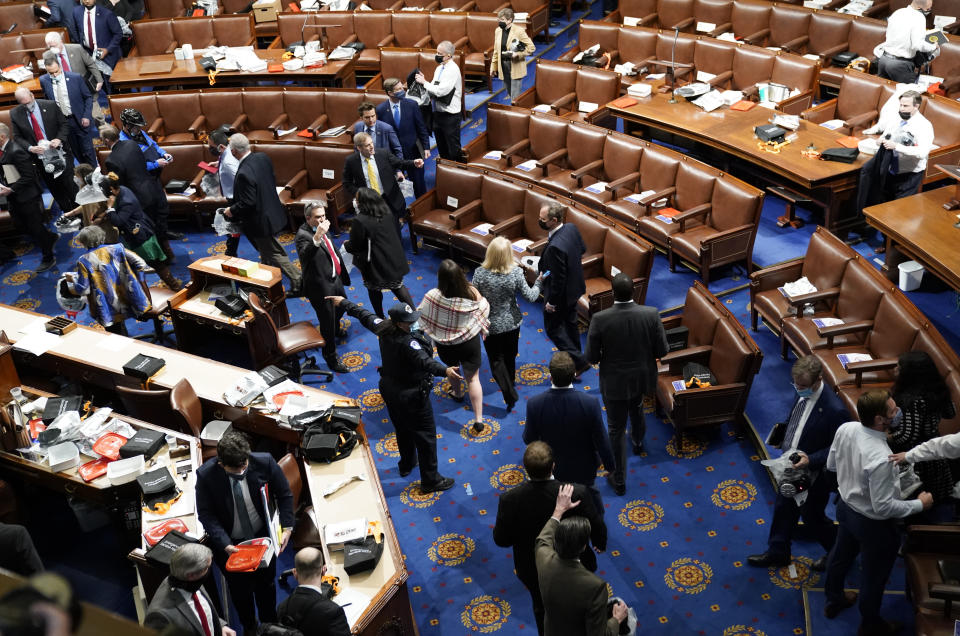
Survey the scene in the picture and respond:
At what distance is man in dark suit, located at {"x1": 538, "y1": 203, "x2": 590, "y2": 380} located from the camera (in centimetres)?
648

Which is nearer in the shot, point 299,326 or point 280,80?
point 299,326

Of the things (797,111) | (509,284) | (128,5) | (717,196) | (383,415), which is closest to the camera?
(509,284)

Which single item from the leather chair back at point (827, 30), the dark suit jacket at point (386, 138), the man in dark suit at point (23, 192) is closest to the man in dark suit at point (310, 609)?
the dark suit jacket at point (386, 138)

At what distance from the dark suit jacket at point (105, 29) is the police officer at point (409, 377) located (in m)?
8.69

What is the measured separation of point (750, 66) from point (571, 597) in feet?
28.0

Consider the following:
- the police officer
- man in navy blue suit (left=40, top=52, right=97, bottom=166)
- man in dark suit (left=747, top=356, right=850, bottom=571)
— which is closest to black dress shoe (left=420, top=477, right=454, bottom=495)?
the police officer

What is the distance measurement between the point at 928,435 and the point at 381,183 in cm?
519

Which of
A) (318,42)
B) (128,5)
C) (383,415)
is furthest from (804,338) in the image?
(128,5)

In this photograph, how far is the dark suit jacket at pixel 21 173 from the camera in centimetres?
899

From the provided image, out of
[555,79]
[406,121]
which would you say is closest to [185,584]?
[406,121]

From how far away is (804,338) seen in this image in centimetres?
660

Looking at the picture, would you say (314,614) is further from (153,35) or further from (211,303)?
(153,35)

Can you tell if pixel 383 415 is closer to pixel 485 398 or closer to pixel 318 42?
pixel 485 398

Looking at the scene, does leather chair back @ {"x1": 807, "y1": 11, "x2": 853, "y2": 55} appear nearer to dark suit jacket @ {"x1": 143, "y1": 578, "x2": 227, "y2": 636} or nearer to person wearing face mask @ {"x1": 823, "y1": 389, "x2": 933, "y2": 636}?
person wearing face mask @ {"x1": 823, "y1": 389, "x2": 933, "y2": 636}
